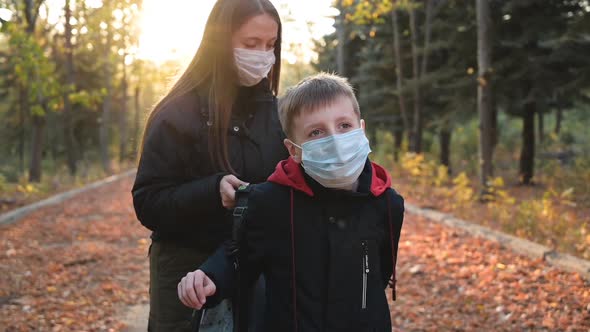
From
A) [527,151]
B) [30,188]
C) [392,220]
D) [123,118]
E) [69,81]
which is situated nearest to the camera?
[392,220]

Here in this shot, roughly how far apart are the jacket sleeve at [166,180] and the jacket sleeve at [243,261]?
166 mm

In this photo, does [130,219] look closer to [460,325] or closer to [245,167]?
[460,325]

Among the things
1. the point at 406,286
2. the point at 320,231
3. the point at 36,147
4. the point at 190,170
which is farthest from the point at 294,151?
the point at 36,147

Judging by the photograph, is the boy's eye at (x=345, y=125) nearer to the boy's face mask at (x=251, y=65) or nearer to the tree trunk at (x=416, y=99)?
the boy's face mask at (x=251, y=65)

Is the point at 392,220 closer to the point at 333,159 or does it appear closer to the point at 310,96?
the point at 333,159

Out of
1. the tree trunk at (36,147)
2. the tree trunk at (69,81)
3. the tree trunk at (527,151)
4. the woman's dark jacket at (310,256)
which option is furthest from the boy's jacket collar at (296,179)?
the tree trunk at (69,81)

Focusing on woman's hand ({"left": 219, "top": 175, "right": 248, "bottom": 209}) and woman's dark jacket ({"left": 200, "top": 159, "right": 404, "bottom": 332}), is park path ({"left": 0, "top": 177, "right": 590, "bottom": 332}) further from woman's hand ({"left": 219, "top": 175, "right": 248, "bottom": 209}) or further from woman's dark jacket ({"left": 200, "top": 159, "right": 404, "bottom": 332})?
woman's hand ({"left": 219, "top": 175, "right": 248, "bottom": 209})

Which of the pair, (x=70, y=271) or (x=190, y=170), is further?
(x=70, y=271)

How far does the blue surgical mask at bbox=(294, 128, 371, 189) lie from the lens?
2092 millimetres

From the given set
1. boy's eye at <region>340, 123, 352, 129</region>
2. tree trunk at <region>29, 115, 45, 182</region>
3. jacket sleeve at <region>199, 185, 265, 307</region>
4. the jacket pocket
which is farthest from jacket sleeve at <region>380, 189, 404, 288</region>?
tree trunk at <region>29, 115, 45, 182</region>

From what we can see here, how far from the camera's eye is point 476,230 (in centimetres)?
887

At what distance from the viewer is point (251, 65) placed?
7.89 feet

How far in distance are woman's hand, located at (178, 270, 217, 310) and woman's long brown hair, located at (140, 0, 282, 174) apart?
→ 48 centimetres

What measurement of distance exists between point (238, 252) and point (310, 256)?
265 mm
